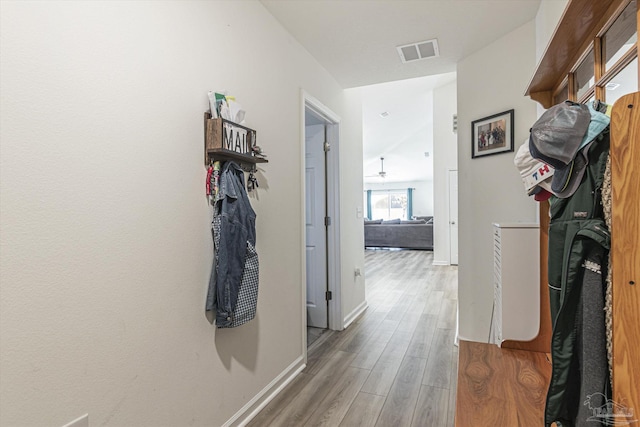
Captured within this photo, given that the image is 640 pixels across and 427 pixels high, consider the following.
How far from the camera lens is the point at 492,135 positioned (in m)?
2.70

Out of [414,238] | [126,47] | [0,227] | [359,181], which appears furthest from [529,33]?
[414,238]

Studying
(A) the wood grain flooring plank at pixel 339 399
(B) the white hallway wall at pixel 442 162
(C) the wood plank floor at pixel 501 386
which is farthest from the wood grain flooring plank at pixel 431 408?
(B) the white hallway wall at pixel 442 162

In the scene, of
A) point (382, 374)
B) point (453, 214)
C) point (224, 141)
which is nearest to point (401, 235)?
point (453, 214)

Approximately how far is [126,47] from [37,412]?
1202mm

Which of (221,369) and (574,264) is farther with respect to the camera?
(221,369)

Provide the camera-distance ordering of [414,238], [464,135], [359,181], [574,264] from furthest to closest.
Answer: [414,238], [359,181], [464,135], [574,264]

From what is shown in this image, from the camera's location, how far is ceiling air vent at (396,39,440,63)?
264 centimetres

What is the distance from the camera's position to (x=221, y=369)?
1.70 metres

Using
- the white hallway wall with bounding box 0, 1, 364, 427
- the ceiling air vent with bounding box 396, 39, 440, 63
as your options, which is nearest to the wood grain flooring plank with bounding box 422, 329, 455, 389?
the white hallway wall with bounding box 0, 1, 364, 427

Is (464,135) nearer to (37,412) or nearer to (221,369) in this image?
(221,369)

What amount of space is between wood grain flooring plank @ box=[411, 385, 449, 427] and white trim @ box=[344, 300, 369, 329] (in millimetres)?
1277

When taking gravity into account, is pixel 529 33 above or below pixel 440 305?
above

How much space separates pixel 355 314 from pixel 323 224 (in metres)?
1.09

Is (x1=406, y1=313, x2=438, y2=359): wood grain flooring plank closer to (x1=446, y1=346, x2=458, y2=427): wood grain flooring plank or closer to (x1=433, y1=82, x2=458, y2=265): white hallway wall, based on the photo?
(x1=446, y1=346, x2=458, y2=427): wood grain flooring plank
